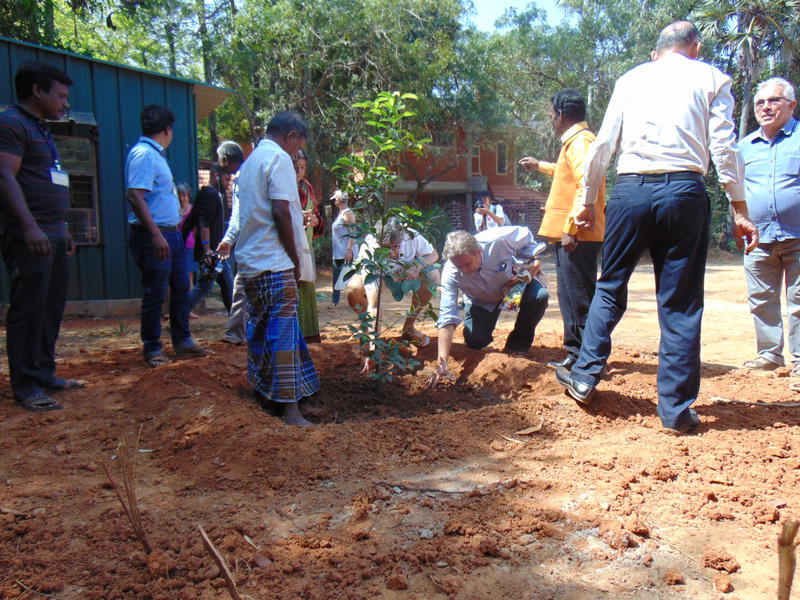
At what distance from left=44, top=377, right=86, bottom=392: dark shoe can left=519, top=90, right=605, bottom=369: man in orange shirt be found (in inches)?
121

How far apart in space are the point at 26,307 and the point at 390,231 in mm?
2112

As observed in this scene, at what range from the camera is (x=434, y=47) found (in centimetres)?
1669

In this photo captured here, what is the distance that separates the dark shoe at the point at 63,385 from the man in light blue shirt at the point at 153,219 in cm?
63

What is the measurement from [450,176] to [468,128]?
4586 millimetres

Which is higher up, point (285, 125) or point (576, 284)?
point (285, 125)

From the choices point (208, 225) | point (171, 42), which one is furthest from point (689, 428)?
point (171, 42)

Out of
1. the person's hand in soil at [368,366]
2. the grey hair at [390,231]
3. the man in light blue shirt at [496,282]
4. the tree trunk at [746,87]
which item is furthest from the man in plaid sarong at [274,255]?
the tree trunk at [746,87]

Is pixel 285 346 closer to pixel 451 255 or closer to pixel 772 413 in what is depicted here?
pixel 451 255

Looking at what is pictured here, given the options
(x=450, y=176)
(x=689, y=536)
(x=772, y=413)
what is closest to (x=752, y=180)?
(x=772, y=413)

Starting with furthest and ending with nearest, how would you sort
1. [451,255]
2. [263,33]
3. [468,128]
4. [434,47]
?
[468,128], [434,47], [263,33], [451,255]

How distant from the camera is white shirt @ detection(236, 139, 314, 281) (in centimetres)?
329

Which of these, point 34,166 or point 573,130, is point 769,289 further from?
point 34,166

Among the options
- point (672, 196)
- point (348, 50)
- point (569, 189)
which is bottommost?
point (672, 196)

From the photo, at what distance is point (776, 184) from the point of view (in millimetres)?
4363
